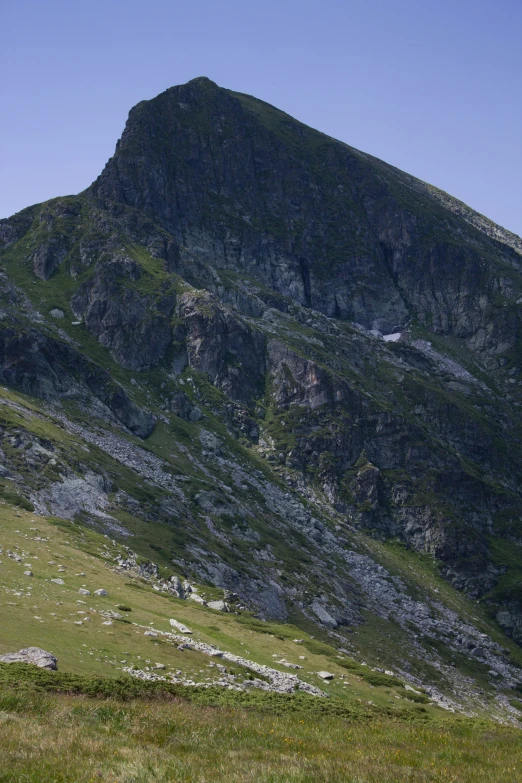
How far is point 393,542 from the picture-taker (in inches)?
6447

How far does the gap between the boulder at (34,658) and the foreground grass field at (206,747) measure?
3.02 metres

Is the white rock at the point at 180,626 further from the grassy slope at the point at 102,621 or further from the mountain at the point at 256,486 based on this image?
the mountain at the point at 256,486

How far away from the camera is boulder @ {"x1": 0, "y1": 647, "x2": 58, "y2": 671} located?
31.1 m

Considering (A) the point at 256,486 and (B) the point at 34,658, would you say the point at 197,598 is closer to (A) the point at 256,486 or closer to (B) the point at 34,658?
(B) the point at 34,658

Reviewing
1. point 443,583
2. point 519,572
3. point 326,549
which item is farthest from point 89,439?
point 519,572

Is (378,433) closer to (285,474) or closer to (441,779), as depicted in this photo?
(285,474)

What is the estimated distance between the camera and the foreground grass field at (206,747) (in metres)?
16.2

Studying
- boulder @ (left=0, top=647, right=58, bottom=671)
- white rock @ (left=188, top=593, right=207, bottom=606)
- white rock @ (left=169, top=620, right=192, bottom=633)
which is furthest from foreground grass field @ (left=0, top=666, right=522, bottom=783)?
white rock @ (left=188, top=593, right=207, bottom=606)

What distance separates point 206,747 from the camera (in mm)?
19359

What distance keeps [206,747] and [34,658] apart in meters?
15.7

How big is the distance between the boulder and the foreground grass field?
3.02 metres

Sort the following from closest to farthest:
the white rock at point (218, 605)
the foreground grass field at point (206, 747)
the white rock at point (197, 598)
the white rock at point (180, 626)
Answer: the foreground grass field at point (206, 747) → the white rock at point (180, 626) → the white rock at point (218, 605) → the white rock at point (197, 598)

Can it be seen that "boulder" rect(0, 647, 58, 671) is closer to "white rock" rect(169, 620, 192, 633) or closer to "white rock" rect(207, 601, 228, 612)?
"white rock" rect(169, 620, 192, 633)

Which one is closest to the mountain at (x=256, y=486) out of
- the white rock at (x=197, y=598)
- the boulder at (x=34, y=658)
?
the white rock at (x=197, y=598)
